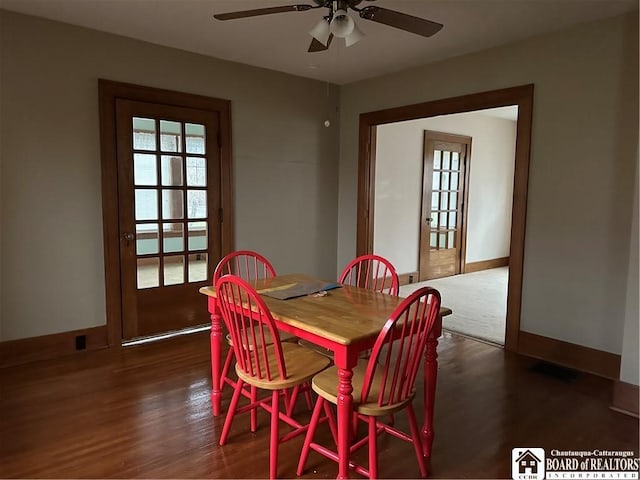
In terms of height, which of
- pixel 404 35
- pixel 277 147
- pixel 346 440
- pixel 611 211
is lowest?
pixel 346 440

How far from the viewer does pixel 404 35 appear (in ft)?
11.4

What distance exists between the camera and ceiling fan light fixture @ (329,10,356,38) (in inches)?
84.3

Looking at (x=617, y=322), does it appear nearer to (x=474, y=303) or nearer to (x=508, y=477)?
(x=508, y=477)

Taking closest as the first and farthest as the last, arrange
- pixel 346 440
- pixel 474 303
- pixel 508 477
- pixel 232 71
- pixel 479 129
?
pixel 346 440 < pixel 508 477 < pixel 232 71 < pixel 474 303 < pixel 479 129

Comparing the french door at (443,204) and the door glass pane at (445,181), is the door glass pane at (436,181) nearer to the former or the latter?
the french door at (443,204)

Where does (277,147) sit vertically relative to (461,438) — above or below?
above

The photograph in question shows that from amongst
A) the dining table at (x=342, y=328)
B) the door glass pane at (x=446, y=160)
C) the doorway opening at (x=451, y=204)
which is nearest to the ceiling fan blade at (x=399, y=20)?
the dining table at (x=342, y=328)

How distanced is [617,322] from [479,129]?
4.57 m

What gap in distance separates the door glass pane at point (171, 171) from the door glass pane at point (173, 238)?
14.3 inches

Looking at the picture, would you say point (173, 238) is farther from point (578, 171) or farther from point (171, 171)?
point (578, 171)

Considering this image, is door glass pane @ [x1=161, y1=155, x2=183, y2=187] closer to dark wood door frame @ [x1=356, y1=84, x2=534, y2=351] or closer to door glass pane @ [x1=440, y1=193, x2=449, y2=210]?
dark wood door frame @ [x1=356, y1=84, x2=534, y2=351]

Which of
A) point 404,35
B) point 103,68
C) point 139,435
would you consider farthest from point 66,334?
point 404,35

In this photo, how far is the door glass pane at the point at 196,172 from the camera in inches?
160

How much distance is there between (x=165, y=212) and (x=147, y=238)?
27cm
